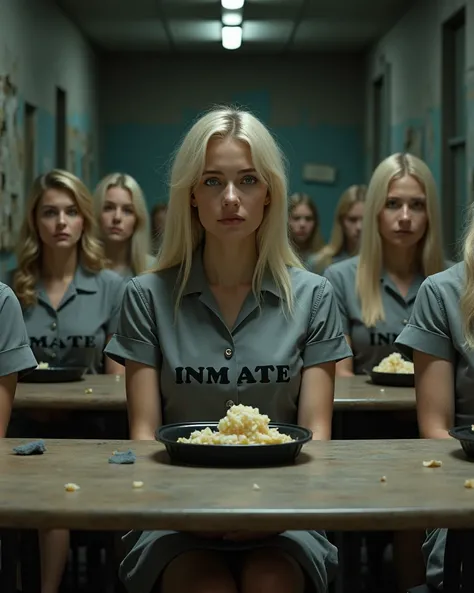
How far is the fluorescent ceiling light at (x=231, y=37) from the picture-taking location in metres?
9.83

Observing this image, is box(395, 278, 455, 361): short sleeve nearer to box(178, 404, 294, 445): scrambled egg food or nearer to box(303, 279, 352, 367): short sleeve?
box(303, 279, 352, 367): short sleeve

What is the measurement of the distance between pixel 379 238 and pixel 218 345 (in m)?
1.71

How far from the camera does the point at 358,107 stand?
36.7ft

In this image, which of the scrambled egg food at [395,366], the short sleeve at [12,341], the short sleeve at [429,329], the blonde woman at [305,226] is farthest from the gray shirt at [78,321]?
the blonde woman at [305,226]

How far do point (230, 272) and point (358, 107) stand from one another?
9106 mm

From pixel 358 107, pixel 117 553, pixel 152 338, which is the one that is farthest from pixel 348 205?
pixel 358 107

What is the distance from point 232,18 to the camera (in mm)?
9266

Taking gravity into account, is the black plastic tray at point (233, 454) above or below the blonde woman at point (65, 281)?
below

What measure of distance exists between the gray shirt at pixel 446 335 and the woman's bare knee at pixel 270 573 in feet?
2.26

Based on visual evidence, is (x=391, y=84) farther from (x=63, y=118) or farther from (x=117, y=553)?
(x=117, y=553)

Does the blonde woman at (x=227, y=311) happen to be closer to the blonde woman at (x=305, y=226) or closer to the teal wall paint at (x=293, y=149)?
the blonde woman at (x=305, y=226)

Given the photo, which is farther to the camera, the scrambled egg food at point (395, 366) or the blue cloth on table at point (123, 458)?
the scrambled egg food at point (395, 366)

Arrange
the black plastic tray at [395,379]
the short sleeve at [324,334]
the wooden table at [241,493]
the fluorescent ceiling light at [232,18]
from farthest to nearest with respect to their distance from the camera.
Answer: the fluorescent ceiling light at [232,18], the black plastic tray at [395,379], the short sleeve at [324,334], the wooden table at [241,493]

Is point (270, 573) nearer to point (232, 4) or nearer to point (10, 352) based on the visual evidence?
A: point (10, 352)
